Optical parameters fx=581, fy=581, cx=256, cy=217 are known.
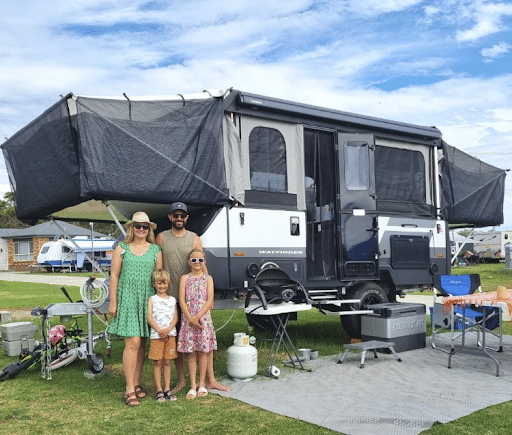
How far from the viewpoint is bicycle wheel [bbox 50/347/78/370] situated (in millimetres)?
6318

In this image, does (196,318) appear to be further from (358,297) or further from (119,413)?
(358,297)

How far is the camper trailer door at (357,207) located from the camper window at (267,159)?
1003mm

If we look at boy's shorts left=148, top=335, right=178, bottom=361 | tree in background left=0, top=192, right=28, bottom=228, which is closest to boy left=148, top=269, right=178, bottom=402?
boy's shorts left=148, top=335, right=178, bottom=361

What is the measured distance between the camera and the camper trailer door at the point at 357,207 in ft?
24.8

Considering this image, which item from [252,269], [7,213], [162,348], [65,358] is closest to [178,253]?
[162,348]

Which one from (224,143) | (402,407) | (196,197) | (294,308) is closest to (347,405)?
(402,407)

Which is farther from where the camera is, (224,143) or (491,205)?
(491,205)

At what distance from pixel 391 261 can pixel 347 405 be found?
136 inches

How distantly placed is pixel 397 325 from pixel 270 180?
2.38m

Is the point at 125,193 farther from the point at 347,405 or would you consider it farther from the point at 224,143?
the point at 347,405

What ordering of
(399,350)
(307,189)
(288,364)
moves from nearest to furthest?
(288,364), (399,350), (307,189)

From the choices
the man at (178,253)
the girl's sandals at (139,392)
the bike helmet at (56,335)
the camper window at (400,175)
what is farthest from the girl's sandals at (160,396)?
the camper window at (400,175)

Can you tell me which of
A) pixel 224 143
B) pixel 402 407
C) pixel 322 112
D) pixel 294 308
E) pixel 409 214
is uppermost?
pixel 322 112

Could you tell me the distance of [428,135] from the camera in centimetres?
851
